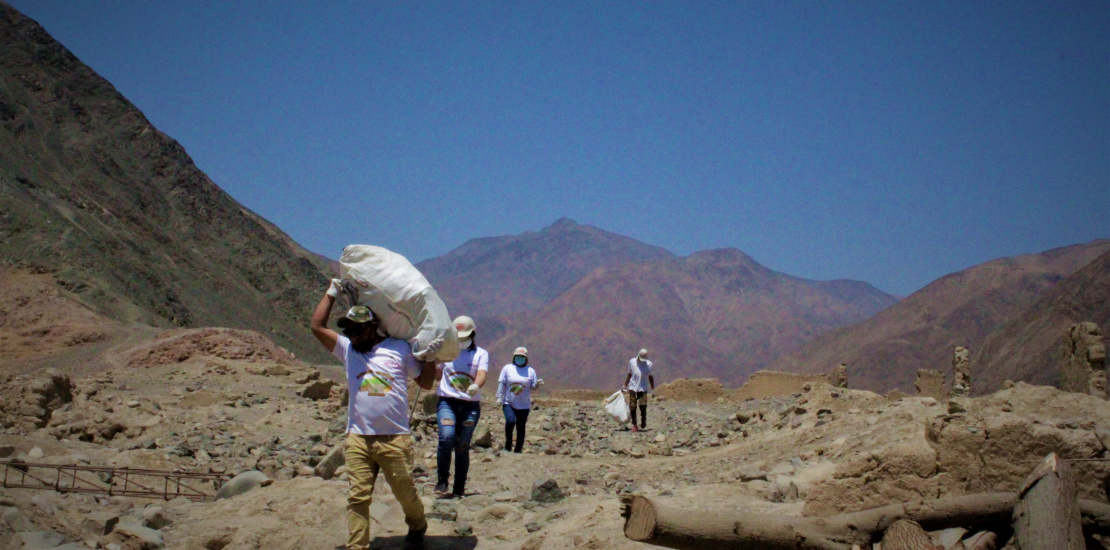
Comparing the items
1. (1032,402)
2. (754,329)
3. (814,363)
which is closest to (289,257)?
(1032,402)

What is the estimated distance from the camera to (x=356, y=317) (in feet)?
16.6

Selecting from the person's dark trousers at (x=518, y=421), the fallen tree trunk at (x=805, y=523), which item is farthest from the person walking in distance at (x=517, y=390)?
the fallen tree trunk at (x=805, y=523)

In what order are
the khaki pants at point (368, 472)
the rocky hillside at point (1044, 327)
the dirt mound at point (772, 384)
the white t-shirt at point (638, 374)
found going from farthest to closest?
the rocky hillside at point (1044, 327), the dirt mound at point (772, 384), the white t-shirt at point (638, 374), the khaki pants at point (368, 472)

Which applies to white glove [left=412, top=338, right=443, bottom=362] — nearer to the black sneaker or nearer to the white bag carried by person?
the black sneaker

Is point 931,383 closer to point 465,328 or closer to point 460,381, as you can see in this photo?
point 465,328

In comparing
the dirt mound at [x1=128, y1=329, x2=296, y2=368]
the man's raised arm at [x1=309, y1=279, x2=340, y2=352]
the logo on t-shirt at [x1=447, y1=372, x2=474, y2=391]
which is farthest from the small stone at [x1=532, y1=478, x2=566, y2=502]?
the dirt mound at [x1=128, y1=329, x2=296, y2=368]

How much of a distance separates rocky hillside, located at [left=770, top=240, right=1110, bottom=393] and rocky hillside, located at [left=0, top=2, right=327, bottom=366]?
4221cm

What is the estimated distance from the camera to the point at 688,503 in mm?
6156

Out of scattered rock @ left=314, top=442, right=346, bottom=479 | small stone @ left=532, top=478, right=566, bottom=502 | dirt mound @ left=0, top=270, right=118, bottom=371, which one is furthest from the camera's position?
dirt mound @ left=0, top=270, right=118, bottom=371

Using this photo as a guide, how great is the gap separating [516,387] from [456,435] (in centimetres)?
366

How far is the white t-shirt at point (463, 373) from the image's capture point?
7203 mm

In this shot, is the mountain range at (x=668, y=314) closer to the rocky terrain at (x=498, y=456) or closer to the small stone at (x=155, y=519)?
the rocky terrain at (x=498, y=456)

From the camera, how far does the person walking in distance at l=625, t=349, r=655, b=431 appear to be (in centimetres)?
1494

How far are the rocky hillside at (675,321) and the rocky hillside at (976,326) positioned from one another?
46.1ft
